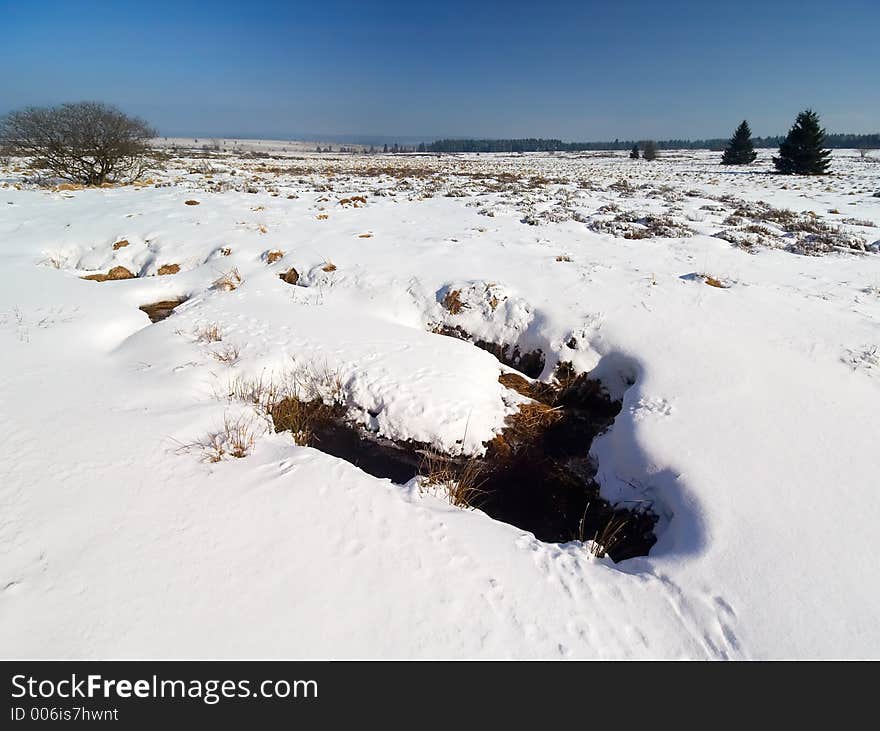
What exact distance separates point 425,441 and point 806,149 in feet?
125

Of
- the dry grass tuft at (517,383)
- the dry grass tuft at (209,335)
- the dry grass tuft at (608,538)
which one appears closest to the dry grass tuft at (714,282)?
the dry grass tuft at (517,383)

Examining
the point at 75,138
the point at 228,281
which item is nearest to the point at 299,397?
the point at 228,281

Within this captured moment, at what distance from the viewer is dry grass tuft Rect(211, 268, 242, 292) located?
6969 millimetres

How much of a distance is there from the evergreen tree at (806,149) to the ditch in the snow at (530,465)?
35965 millimetres

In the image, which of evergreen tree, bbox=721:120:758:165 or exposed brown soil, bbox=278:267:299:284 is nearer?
exposed brown soil, bbox=278:267:299:284

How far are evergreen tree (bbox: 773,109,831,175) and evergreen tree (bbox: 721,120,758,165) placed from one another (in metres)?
9.25

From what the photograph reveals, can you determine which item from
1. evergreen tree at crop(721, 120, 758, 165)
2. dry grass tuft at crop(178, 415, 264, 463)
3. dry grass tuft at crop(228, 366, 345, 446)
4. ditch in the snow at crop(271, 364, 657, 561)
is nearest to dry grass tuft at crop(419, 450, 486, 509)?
ditch in the snow at crop(271, 364, 657, 561)

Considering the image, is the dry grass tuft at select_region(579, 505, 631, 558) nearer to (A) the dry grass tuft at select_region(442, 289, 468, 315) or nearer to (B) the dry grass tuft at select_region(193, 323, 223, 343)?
(A) the dry grass tuft at select_region(442, 289, 468, 315)

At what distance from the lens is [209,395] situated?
4.23 m

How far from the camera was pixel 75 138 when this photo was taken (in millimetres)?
18531

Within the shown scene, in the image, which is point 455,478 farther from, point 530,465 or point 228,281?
point 228,281
